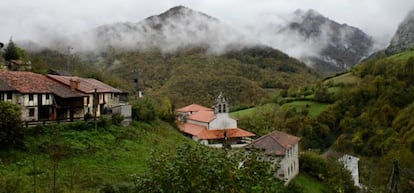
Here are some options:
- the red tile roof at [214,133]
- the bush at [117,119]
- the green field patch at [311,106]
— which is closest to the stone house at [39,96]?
the bush at [117,119]

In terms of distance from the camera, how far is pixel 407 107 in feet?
245

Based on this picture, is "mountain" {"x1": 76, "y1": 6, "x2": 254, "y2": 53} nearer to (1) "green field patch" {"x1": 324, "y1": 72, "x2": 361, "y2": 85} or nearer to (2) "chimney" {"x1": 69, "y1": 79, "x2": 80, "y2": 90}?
(1) "green field patch" {"x1": 324, "y1": 72, "x2": 361, "y2": 85}

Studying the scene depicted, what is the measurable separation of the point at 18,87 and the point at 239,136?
32.6 meters

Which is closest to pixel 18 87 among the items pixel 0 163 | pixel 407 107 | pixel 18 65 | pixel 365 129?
pixel 0 163

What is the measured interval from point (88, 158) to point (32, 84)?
1045 cm

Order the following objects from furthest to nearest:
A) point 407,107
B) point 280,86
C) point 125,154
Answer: point 280,86
point 407,107
point 125,154

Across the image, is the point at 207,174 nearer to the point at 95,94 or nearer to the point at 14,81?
the point at 14,81

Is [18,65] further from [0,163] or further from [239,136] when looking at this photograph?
[239,136]

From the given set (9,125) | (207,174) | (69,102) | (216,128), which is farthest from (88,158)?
(216,128)

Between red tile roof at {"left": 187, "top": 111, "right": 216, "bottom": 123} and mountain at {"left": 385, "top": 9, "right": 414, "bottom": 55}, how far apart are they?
96774mm

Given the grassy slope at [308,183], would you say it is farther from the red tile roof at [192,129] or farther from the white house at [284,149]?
the red tile roof at [192,129]

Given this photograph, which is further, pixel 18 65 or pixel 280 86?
pixel 280 86

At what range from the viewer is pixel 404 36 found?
146m

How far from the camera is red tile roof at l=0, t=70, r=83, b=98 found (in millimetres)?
35312
